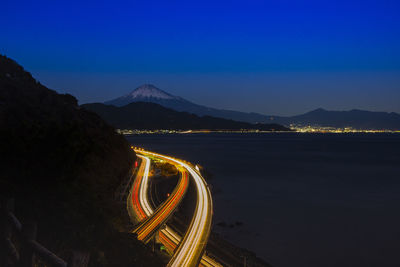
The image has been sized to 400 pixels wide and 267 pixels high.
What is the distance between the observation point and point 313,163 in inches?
2562

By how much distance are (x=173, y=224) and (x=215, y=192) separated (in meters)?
15.8

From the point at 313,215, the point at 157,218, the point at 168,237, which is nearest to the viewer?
the point at 168,237

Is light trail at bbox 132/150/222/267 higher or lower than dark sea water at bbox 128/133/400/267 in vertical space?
higher

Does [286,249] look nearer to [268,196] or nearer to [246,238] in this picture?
[246,238]

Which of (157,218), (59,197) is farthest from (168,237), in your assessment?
(59,197)

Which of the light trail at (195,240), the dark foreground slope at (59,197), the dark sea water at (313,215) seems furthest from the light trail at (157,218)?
the dark foreground slope at (59,197)

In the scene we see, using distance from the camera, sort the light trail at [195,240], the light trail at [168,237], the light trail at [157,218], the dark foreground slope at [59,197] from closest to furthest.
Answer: the dark foreground slope at [59,197], the light trail at [195,240], the light trail at [168,237], the light trail at [157,218]

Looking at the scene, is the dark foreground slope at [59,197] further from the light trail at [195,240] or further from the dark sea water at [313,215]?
the dark sea water at [313,215]

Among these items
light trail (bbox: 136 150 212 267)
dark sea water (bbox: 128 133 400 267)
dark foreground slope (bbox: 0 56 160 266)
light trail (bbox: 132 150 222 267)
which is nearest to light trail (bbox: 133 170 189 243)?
light trail (bbox: 132 150 222 267)

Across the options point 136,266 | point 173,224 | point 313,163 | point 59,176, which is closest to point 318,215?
point 173,224

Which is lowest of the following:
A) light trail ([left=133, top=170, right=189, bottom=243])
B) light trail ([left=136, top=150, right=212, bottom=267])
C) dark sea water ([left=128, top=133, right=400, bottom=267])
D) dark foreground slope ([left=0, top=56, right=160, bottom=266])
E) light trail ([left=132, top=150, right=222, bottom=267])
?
dark sea water ([left=128, top=133, right=400, bottom=267])

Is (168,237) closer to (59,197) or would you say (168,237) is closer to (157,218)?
(157,218)

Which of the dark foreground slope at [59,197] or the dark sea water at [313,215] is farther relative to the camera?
the dark sea water at [313,215]

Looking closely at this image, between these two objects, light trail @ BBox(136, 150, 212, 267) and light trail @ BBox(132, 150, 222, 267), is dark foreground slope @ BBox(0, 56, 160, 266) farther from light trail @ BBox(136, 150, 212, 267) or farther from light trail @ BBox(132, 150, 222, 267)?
light trail @ BBox(132, 150, 222, 267)
